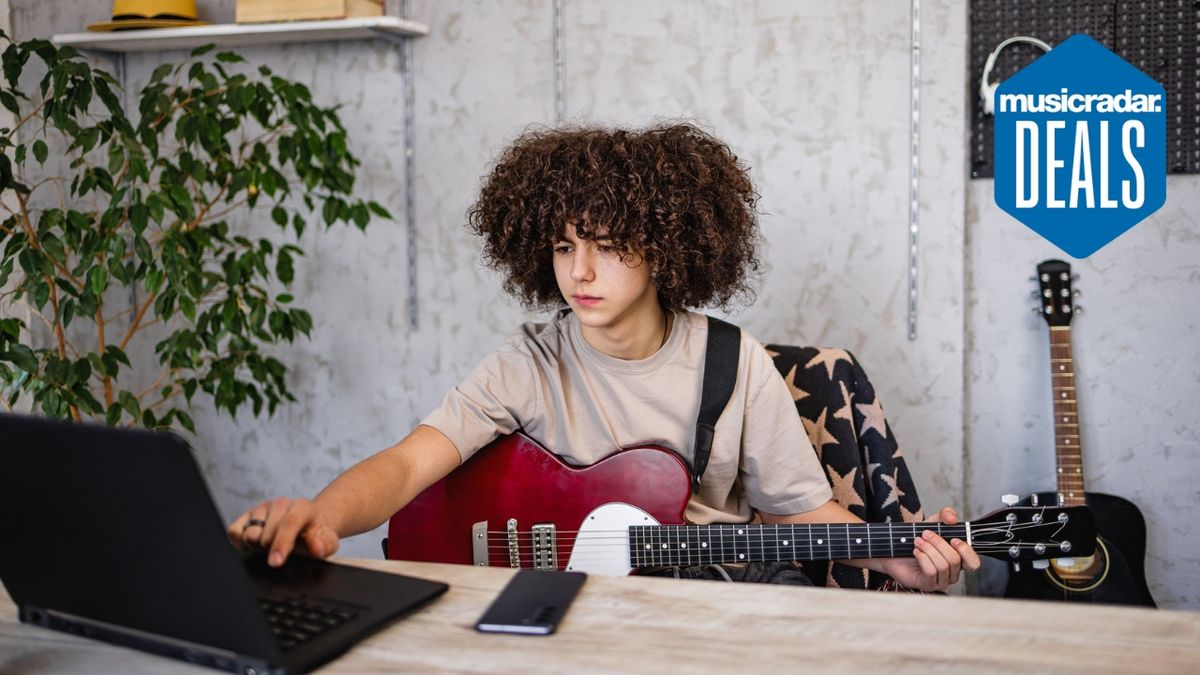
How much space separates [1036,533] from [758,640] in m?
0.79

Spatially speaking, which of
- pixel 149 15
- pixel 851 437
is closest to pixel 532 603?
pixel 851 437

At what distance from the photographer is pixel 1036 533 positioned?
4.93 ft

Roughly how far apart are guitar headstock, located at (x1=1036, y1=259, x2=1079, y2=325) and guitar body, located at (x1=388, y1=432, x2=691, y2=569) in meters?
1.28

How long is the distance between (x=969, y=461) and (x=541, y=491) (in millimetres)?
1407

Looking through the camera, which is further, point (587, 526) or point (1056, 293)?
point (1056, 293)

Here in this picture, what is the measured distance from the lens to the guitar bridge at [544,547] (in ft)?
5.63

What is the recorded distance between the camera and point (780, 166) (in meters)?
2.67

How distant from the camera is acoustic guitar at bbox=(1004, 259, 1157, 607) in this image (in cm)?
245

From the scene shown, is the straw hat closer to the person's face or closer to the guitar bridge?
the person's face

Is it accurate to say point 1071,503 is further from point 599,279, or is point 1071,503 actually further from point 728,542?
point 599,279

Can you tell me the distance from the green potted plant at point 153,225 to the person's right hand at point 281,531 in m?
1.28

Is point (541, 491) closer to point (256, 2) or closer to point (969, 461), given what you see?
point (969, 461)

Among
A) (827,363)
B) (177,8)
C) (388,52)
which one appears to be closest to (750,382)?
(827,363)

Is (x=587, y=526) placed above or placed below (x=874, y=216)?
below
